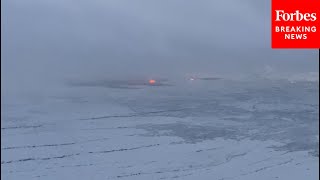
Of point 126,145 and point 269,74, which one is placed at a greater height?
point 126,145

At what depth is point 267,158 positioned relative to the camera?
12.5 m

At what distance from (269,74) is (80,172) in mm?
31211

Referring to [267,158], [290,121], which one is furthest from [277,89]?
[267,158]

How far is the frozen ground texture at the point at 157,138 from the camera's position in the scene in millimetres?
11289

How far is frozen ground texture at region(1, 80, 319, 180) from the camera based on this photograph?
1129 centimetres

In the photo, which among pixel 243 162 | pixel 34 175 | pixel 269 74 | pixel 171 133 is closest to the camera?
pixel 34 175

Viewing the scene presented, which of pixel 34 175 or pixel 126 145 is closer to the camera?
pixel 34 175

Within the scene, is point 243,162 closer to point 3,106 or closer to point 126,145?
point 126,145

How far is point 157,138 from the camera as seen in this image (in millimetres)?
14148

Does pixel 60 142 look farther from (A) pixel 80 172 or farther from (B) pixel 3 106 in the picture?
(B) pixel 3 106

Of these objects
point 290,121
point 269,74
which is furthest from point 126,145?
point 269,74

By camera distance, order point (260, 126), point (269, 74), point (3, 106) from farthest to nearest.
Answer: point (269, 74)
point (3, 106)
point (260, 126)

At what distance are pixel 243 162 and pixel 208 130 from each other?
3.39 m

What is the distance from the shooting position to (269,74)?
39312 millimetres
